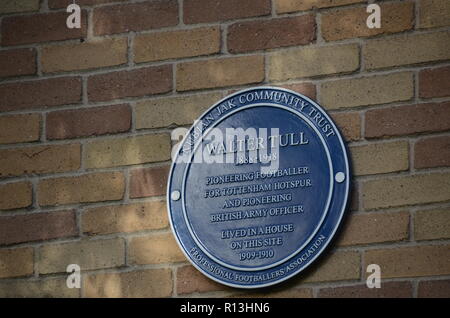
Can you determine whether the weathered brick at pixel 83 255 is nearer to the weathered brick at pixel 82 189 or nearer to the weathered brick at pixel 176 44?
the weathered brick at pixel 82 189

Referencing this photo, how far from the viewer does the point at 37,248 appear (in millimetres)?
4031

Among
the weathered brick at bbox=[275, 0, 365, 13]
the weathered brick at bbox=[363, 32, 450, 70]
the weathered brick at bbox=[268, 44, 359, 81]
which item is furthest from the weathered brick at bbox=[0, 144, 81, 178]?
the weathered brick at bbox=[363, 32, 450, 70]

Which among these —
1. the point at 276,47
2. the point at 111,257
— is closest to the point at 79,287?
the point at 111,257

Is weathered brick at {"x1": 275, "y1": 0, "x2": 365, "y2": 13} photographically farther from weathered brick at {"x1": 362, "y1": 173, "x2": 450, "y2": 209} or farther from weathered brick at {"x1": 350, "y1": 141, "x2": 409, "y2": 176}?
weathered brick at {"x1": 362, "y1": 173, "x2": 450, "y2": 209}

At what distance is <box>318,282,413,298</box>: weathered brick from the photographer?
361 centimetres

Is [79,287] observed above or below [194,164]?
below

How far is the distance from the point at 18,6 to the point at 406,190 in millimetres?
1792

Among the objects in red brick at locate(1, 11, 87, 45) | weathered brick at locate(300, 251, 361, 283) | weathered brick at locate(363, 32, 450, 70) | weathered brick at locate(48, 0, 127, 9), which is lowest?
weathered brick at locate(300, 251, 361, 283)

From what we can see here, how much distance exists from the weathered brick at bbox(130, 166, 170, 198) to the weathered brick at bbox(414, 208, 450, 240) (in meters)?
0.97

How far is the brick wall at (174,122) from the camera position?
369 cm
